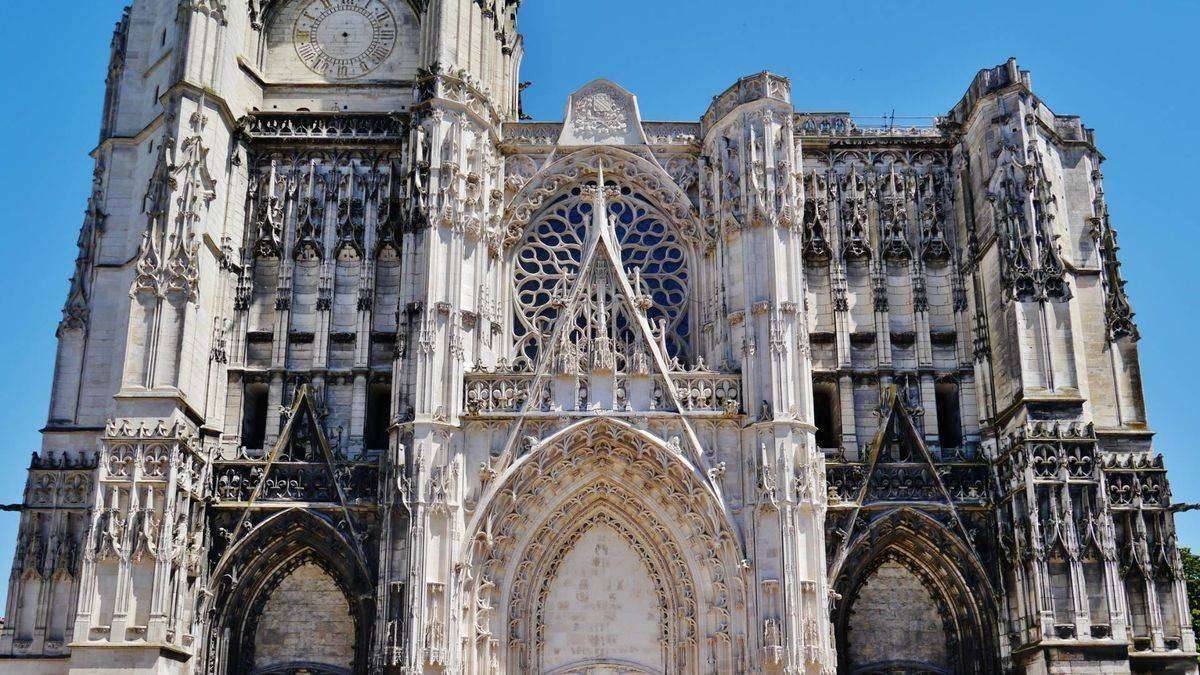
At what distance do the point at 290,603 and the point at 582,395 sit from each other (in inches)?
258

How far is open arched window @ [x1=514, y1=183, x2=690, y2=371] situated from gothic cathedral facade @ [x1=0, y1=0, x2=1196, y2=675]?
0.09m

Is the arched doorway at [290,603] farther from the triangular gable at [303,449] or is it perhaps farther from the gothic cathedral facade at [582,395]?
the triangular gable at [303,449]

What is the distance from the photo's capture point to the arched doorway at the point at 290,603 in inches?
826

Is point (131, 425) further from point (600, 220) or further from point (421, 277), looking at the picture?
point (600, 220)

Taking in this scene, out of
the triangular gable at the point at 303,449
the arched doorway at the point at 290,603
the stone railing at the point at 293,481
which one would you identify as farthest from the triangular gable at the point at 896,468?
the triangular gable at the point at 303,449

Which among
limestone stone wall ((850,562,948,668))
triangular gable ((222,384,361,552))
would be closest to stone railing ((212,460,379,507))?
triangular gable ((222,384,361,552))

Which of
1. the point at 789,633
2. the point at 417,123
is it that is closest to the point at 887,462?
the point at 789,633

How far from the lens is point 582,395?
21.9m

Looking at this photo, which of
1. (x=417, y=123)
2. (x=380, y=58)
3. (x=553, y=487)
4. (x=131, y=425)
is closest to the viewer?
(x=131, y=425)

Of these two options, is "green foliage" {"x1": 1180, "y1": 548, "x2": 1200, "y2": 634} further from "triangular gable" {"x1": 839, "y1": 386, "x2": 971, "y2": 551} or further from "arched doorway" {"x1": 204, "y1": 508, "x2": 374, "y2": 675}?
"arched doorway" {"x1": 204, "y1": 508, "x2": 374, "y2": 675}

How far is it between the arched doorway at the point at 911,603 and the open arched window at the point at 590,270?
17.7 ft

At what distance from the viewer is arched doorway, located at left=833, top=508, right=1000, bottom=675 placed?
2120cm

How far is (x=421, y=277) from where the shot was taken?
72.4 ft

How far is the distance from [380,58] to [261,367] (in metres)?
7.84
